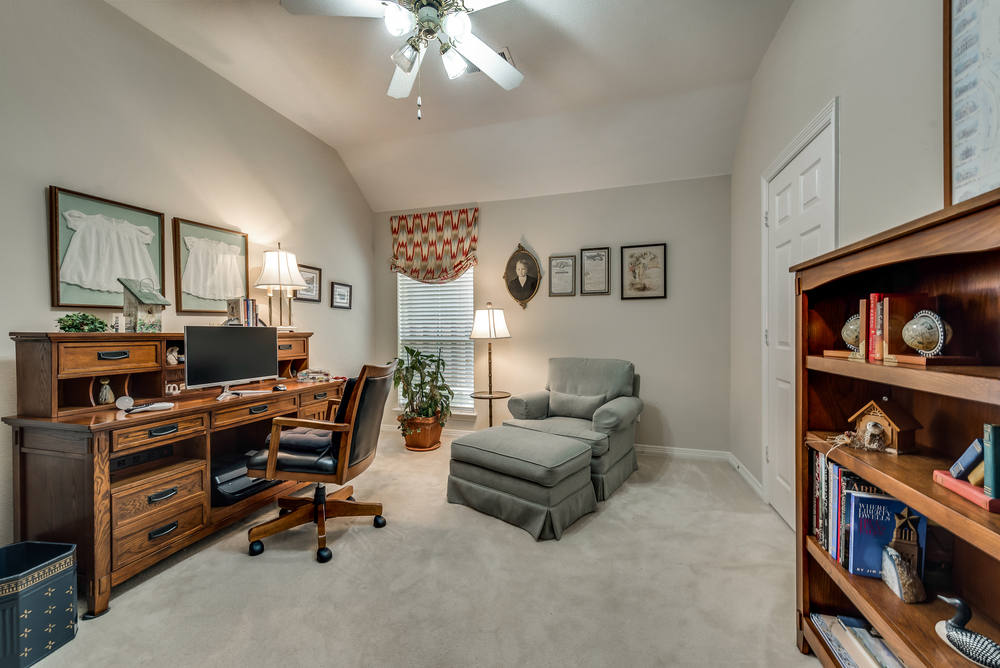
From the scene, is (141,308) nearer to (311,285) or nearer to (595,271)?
(311,285)

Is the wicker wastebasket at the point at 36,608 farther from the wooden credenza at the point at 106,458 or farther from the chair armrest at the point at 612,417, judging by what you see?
the chair armrest at the point at 612,417

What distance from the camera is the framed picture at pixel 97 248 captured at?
7.30 ft

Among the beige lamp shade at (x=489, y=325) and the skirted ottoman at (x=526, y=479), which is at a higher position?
the beige lamp shade at (x=489, y=325)

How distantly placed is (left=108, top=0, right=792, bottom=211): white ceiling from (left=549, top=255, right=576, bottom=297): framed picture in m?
0.69

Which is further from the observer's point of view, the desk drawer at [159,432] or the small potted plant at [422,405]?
the small potted plant at [422,405]

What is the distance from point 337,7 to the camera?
196 centimetres

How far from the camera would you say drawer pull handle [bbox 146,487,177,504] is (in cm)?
205

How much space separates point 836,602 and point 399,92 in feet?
10.2

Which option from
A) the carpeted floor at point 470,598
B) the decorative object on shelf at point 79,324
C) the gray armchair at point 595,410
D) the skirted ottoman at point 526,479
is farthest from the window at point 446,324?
the decorative object on shelf at point 79,324

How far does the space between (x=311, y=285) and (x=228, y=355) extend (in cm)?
142

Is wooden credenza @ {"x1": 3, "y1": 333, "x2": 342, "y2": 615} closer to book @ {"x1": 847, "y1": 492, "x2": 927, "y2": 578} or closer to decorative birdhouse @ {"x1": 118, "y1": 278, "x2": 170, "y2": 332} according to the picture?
decorative birdhouse @ {"x1": 118, "y1": 278, "x2": 170, "y2": 332}

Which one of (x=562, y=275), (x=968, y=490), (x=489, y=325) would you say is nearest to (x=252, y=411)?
(x=489, y=325)

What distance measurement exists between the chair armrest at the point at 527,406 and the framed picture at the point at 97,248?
254cm

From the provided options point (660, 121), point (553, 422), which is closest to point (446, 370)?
point (553, 422)
